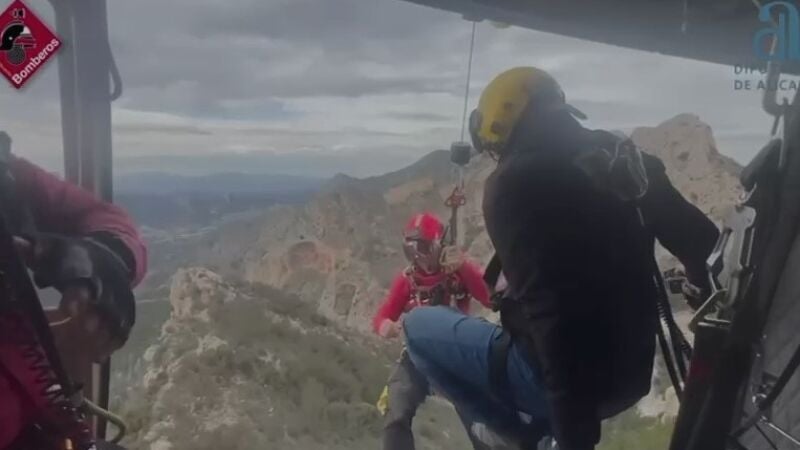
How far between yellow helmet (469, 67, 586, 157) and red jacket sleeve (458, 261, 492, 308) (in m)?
0.65

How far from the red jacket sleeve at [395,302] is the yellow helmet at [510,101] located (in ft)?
2.34

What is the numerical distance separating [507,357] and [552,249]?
0.19 m

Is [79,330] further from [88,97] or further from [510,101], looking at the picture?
→ [510,101]

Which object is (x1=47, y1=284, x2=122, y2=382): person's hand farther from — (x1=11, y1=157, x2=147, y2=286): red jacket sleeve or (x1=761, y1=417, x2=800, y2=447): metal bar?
(x1=761, y1=417, x2=800, y2=447): metal bar

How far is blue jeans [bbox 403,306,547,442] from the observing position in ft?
3.93

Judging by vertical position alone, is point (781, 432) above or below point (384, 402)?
above

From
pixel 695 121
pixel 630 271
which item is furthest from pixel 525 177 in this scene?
pixel 695 121

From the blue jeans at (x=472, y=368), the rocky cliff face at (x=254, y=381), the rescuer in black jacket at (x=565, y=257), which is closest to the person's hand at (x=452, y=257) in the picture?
the rocky cliff face at (x=254, y=381)

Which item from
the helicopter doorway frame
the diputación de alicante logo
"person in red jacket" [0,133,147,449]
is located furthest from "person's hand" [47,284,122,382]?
the diputación de alicante logo

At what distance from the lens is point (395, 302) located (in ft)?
6.28

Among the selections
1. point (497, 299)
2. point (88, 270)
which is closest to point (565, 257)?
point (497, 299)

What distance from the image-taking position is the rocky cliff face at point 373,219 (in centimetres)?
159

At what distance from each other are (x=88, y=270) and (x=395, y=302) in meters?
1.06

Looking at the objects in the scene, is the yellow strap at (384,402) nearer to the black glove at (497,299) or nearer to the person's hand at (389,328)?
the person's hand at (389,328)
